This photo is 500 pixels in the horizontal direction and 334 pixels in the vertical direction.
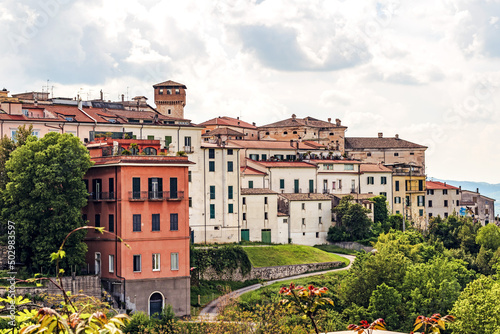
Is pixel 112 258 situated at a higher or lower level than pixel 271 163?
lower

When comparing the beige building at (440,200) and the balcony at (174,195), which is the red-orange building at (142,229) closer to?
the balcony at (174,195)

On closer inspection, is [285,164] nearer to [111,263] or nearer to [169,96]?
[169,96]

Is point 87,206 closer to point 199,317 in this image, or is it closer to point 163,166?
point 163,166

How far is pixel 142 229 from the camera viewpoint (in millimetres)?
49094

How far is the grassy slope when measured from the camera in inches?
2393

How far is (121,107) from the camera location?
7912 centimetres

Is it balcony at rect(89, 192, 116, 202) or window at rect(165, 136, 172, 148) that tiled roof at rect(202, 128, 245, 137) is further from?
balcony at rect(89, 192, 116, 202)

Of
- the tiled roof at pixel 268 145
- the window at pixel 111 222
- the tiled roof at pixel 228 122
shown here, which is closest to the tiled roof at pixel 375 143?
the tiled roof at pixel 228 122

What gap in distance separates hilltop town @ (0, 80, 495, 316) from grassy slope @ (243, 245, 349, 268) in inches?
113

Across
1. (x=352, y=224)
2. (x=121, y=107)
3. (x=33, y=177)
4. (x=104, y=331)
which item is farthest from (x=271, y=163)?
(x=104, y=331)

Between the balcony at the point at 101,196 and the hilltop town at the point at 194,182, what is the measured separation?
0.09m

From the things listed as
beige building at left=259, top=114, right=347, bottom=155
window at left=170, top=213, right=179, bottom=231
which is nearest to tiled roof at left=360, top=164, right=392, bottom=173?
beige building at left=259, top=114, right=347, bottom=155

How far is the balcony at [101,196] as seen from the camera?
49.4 m

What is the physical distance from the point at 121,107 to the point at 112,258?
32.8m
